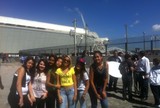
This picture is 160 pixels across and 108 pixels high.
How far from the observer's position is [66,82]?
6676 millimetres

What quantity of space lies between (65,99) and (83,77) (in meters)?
0.69

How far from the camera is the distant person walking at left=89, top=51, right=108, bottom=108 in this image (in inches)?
260

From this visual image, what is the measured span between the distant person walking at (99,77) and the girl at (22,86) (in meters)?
1.27

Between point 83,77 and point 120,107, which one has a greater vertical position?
point 83,77

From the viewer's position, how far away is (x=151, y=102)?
10500 mm

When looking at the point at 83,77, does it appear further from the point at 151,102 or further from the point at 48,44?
the point at 48,44

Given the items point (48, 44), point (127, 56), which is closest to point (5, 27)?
point (48, 44)

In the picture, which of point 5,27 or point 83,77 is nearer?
point 83,77

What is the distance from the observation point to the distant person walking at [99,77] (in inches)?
260

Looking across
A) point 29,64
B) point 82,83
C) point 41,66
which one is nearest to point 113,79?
point 82,83

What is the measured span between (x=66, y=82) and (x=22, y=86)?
0.98m

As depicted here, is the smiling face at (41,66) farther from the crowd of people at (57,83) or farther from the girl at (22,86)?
the girl at (22,86)

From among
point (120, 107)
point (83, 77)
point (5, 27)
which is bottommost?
point (120, 107)

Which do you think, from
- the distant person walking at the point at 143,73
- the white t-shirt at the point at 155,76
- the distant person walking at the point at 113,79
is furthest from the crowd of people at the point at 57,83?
the distant person walking at the point at 113,79
